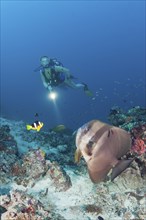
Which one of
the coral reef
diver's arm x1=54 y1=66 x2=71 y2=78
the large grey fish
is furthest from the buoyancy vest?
the large grey fish

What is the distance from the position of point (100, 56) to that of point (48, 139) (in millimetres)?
94581

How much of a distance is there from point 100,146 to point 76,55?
108345mm

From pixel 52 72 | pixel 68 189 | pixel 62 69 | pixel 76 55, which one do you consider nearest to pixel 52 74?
pixel 52 72

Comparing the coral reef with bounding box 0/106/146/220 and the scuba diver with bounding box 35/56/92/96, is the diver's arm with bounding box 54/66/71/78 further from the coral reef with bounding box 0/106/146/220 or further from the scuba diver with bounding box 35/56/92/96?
the coral reef with bounding box 0/106/146/220

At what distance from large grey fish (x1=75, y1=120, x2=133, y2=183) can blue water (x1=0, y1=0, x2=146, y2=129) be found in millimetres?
10971

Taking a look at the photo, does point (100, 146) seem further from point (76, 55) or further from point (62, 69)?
point (76, 55)

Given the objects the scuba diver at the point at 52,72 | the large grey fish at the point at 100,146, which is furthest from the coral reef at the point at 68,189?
the scuba diver at the point at 52,72

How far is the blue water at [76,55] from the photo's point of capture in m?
49.0

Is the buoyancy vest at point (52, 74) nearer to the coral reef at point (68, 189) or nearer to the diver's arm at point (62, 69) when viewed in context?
the diver's arm at point (62, 69)

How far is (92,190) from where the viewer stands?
6.72 m

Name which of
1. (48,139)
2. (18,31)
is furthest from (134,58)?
(48,139)

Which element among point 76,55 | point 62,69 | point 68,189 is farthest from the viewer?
point 76,55

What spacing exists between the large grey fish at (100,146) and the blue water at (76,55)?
11.0 m

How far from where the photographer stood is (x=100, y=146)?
3832 mm
